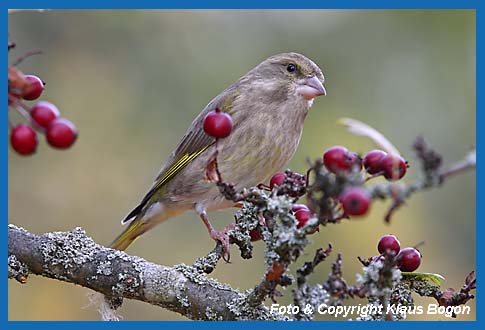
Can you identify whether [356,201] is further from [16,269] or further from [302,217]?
[16,269]

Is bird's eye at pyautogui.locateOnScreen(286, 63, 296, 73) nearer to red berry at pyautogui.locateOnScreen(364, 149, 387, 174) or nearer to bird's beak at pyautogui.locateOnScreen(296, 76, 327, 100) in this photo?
bird's beak at pyautogui.locateOnScreen(296, 76, 327, 100)

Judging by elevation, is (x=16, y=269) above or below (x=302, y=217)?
below

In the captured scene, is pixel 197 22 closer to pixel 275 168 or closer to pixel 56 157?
pixel 56 157

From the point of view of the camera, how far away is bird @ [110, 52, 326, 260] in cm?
370

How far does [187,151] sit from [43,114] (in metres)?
2.03

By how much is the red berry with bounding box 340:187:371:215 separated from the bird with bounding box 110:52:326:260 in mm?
1950

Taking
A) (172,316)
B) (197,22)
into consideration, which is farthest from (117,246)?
(197,22)

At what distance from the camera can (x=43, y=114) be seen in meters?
1.83

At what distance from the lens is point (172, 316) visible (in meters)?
→ 4.66

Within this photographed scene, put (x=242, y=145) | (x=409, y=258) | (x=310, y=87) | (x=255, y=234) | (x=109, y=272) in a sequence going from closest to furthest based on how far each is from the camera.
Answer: (x=409, y=258) → (x=109, y=272) → (x=255, y=234) → (x=242, y=145) → (x=310, y=87)

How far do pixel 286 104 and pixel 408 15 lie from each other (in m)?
2.38

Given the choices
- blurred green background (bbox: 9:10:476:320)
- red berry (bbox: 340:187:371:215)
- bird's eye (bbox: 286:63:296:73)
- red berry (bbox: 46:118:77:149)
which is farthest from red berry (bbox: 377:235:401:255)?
blurred green background (bbox: 9:10:476:320)

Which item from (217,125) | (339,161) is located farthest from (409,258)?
(217,125)

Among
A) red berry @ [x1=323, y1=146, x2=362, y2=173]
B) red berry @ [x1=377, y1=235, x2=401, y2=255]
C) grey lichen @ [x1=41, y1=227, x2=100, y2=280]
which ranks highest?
red berry @ [x1=323, y1=146, x2=362, y2=173]
